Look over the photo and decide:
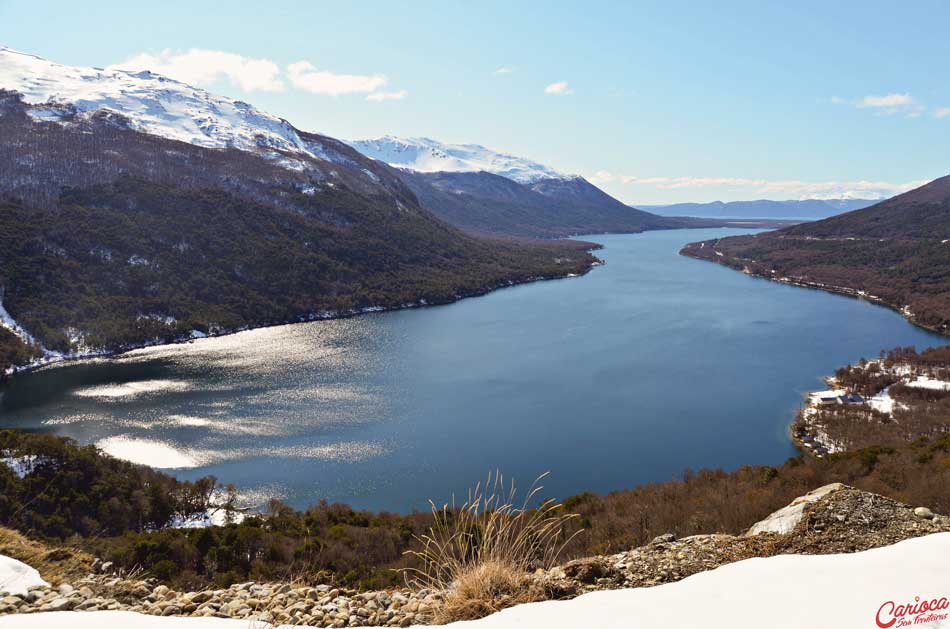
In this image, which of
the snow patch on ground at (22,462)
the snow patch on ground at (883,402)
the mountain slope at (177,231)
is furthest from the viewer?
the mountain slope at (177,231)

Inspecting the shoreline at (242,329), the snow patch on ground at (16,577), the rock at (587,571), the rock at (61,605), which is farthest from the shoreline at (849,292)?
the snow patch on ground at (16,577)

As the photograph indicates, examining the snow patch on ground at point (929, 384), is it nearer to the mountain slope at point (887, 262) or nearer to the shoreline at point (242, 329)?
the mountain slope at point (887, 262)

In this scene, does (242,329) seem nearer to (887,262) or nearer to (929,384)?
(929,384)

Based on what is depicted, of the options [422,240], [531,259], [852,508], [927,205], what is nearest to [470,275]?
[422,240]

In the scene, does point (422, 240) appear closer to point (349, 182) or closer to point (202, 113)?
point (349, 182)

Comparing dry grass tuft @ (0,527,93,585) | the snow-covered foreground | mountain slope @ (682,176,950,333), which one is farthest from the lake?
the snow-covered foreground

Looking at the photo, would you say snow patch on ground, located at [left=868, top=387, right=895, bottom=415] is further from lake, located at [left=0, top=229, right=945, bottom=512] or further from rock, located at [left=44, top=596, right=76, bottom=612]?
rock, located at [left=44, top=596, right=76, bottom=612]
